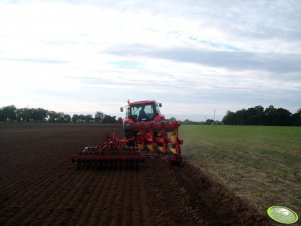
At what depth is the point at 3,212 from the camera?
677 cm

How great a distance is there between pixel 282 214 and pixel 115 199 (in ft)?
10.3

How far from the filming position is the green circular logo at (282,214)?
21.6 feet

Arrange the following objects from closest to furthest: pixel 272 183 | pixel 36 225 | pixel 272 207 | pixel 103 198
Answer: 1. pixel 36 225
2. pixel 272 207
3. pixel 103 198
4. pixel 272 183

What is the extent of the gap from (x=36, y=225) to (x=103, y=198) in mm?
2028

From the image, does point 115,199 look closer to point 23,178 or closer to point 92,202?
point 92,202

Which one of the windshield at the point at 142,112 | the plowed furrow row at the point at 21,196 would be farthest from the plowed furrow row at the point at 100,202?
the windshield at the point at 142,112

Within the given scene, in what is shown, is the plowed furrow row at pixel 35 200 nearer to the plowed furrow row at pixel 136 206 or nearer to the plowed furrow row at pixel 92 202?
the plowed furrow row at pixel 92 202

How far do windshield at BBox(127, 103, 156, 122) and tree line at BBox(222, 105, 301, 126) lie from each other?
2935 inches

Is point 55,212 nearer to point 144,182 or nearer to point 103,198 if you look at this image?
point 103,198

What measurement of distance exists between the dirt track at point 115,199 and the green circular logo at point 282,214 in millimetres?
243

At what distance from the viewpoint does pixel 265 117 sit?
92.2 m

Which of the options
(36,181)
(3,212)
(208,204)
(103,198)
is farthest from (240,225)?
(36,181)

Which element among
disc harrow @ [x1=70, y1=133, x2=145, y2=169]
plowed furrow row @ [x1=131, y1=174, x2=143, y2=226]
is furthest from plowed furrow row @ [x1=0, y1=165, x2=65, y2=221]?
plowed furrow row @ [x1=131, y1=174, x2=143, y2=226]

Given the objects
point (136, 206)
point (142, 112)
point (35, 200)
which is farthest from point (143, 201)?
point (142, 112)
